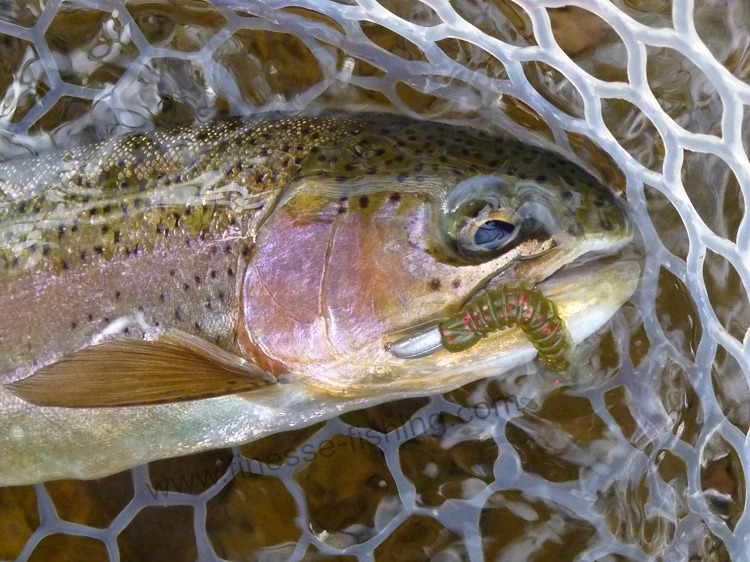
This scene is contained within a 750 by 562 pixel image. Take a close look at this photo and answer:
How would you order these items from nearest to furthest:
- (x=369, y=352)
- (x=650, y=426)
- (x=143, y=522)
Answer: (x=369, y=352) < (x=650, y=426) < (x=143, y=522)

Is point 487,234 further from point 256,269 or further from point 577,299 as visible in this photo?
point 256,269

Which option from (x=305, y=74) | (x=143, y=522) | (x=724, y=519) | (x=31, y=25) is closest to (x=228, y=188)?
(x=305, y=74)

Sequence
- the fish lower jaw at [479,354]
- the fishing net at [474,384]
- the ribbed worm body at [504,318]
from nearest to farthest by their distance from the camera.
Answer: the ribbed worm body at [504,318] → the fish lower jaw at [479,354] → the fishing net at [474,384]

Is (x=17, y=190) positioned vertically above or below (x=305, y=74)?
below

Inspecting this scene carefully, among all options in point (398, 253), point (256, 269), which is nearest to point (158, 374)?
A: point (256, 269)

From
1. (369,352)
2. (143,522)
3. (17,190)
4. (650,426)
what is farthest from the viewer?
(143,522)

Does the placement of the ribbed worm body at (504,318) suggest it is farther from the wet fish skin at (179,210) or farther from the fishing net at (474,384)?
the fishing net at (474,384)

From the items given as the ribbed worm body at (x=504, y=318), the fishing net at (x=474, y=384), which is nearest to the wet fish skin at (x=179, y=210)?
the ribbed worm body at (x=504, y=318)

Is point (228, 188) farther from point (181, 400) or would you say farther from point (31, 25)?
point (31, 25)
